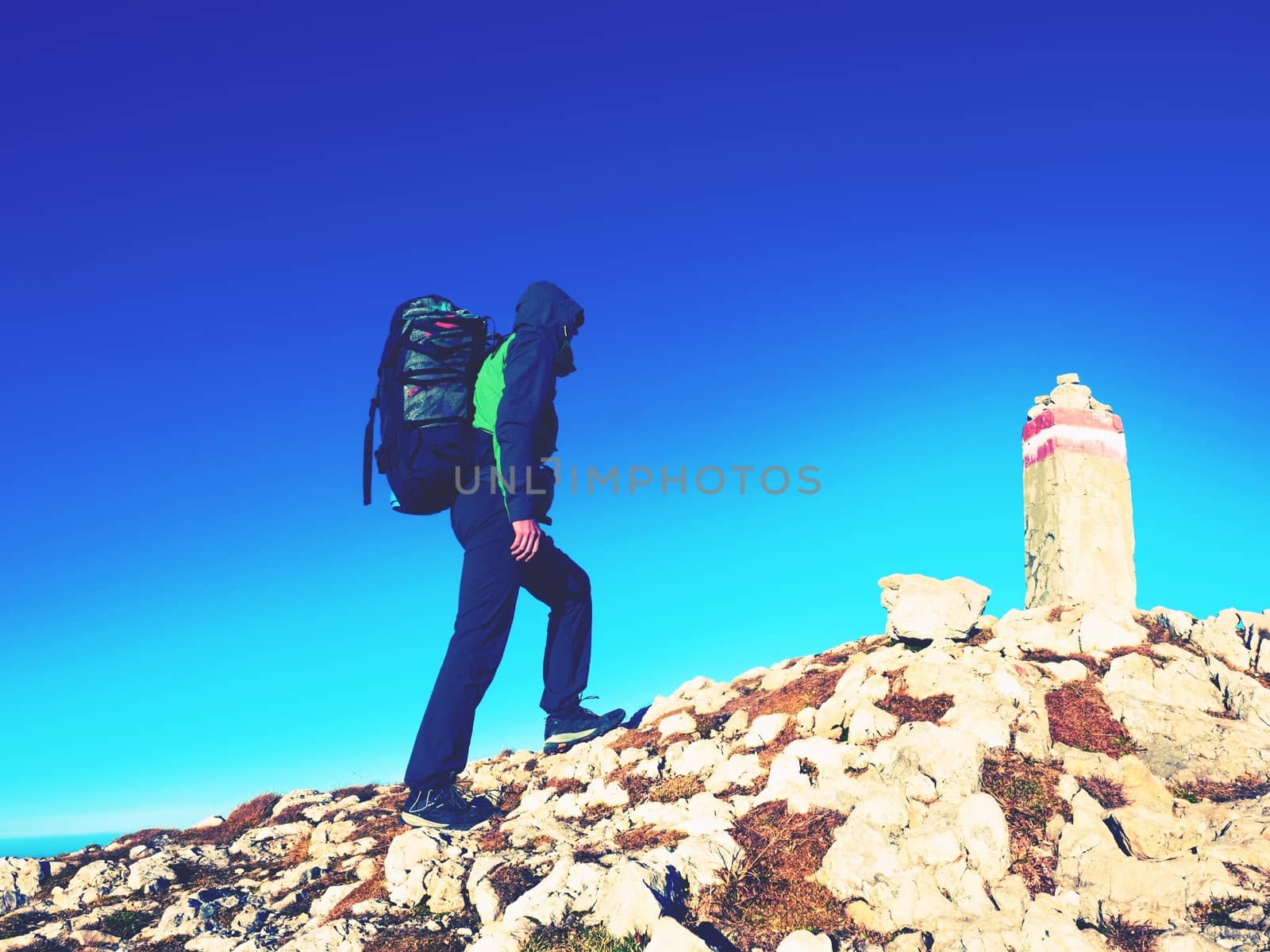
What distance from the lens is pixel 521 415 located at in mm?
7406

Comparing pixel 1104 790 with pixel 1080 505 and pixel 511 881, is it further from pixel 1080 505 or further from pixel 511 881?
pixel 1080 505

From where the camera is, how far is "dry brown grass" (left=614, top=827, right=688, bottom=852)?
20.2ft

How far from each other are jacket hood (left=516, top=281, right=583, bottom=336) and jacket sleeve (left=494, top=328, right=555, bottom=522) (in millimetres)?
194

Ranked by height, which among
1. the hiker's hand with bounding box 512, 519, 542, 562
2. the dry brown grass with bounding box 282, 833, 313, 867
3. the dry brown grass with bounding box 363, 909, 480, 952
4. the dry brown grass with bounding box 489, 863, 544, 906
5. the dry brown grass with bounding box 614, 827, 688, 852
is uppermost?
the hiker's hand with bounding box 512, 519, 542, 562

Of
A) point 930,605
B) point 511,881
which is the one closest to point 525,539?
point 511,881

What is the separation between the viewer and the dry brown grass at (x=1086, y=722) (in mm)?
7047

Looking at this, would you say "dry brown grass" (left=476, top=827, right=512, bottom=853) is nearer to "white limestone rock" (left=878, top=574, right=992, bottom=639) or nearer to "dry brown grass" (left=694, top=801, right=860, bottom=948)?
"dry brown grass" (left=694, top=801, right=860, bottom=948)

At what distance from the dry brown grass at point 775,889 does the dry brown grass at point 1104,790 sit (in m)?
1.86

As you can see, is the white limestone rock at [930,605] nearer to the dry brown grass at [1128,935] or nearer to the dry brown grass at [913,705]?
the dry brown grass at [913,705]

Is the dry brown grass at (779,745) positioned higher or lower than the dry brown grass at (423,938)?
higher

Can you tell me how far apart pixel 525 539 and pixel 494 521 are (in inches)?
15.8

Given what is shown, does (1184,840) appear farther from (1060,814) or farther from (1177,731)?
(1177,731)

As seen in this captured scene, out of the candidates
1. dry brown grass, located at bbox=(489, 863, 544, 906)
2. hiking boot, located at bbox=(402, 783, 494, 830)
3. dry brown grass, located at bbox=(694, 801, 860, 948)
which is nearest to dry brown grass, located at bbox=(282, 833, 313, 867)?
hiking boot, located at bbox=(402, 783, 494, 830)

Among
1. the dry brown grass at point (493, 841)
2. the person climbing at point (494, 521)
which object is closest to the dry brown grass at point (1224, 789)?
the dry brown grass at point (493, 841)
